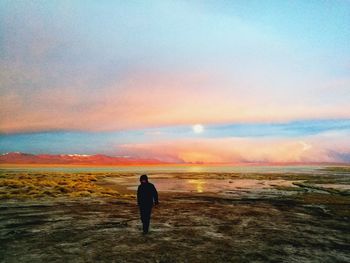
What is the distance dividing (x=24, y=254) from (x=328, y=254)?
436 inches

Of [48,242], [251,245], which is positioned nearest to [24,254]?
[48,242]

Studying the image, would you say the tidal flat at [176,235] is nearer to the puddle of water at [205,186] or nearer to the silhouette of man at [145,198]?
the silhouette of man at [145,198]

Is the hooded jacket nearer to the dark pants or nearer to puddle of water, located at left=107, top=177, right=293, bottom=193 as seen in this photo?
the dark pants

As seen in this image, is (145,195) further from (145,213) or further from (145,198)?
(145,213)

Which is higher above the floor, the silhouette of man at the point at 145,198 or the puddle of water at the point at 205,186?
the silhouette of man at the point at 145,198

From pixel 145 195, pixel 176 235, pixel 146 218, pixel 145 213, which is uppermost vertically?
pixel 145 195

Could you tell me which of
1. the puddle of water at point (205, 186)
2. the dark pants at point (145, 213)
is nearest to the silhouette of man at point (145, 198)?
the dark pants at point (145, 213)

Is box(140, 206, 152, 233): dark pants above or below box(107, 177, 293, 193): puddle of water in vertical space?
above

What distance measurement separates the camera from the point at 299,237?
14766 mm

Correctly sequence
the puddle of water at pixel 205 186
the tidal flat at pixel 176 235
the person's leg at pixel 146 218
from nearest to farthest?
the tidal flat at pixel 176 235
the person's leg at pixel 146 218
the puddle of water at pixel 205 186

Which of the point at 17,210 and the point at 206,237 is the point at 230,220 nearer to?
the point at 206,237

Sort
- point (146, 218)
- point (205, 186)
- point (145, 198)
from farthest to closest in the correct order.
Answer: point (205, 186) → point (146, 218) → point (145, 198)

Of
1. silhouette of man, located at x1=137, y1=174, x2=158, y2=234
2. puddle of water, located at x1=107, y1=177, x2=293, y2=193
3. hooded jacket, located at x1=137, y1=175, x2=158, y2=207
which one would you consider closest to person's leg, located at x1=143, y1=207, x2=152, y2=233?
silhouette of man, located at x1=137, y1=174, x2=158, y2=234

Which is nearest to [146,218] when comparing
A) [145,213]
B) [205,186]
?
[145,213]
